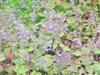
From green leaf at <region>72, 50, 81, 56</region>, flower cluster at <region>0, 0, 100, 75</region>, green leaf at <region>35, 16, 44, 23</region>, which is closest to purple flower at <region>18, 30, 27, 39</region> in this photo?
flower cluster at <region>0, 0, 100, 75</region>

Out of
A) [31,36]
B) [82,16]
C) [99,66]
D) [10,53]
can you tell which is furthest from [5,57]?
[82,16]

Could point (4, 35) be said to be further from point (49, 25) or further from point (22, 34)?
point (49, 25)

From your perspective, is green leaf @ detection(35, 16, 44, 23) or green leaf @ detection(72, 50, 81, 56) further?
green leaf @ detection(35, 16, 44, 23)

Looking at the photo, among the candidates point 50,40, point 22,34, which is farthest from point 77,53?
point 22,34

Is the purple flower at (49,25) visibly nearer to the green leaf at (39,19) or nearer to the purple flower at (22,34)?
the purple flower at (22,34)

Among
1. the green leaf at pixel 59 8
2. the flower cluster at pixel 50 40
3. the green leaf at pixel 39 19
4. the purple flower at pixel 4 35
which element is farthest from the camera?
the green leaf at pixel 59 8

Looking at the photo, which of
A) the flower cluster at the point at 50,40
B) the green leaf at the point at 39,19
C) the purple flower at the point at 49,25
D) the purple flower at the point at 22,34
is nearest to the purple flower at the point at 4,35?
the flower cluster at the point at 50,40

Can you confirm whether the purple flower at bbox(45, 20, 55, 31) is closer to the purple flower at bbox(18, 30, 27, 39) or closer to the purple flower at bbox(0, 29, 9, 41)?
the purple flower at bbox(18, 30, 27, 39)

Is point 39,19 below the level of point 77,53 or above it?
above

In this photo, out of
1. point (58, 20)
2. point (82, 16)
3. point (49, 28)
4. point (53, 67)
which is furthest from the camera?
point (82, 16)

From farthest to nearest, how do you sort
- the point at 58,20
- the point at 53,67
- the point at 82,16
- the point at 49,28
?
the point at 82,16, the point at 58,20, the point at 49,28, the point at 53,67

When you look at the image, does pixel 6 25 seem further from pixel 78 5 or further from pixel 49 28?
pixel 78 5
